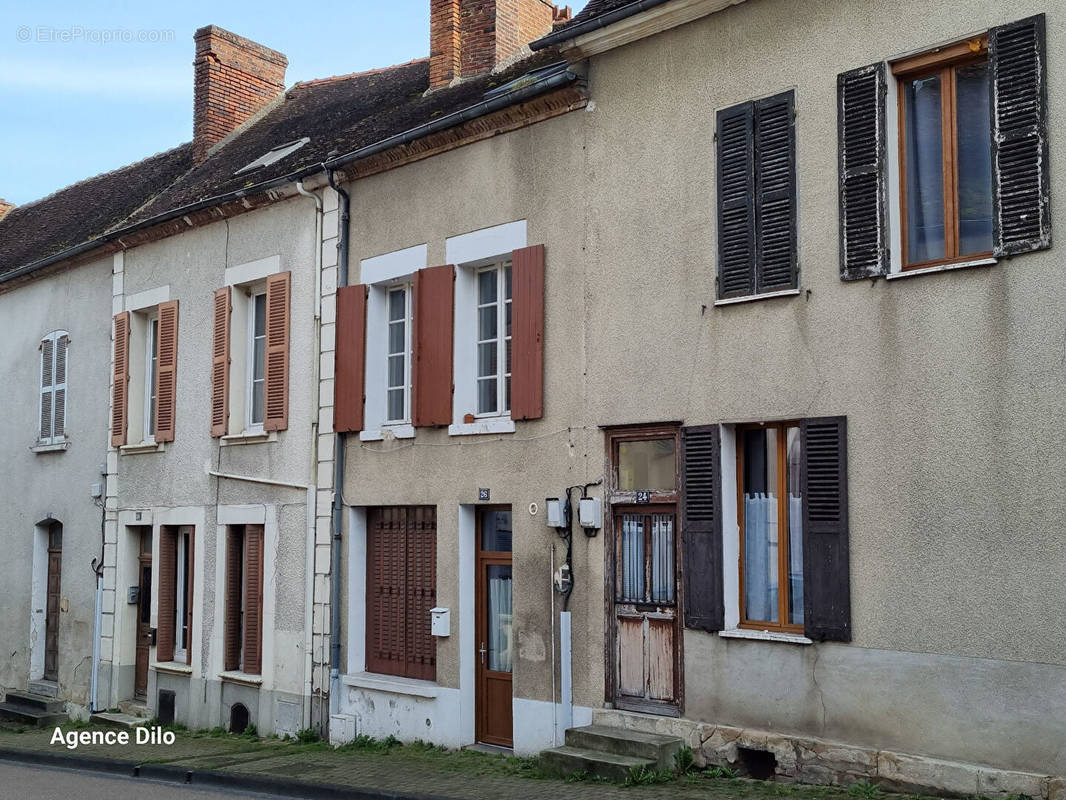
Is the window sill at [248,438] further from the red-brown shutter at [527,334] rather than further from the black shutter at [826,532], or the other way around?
the black shutter at [826,532]

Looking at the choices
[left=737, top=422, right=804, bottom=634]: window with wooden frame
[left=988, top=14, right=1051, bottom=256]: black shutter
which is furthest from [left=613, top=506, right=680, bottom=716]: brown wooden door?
[left=988, top=14, right=1051, bottom=256]: black shutter

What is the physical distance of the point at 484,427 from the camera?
11945mm

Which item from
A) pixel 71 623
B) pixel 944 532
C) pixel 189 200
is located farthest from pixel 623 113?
pixel 71 623

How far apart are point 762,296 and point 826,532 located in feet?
6.23

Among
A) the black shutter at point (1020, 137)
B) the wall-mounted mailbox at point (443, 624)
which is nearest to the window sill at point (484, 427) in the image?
the wall-mounted mailbox at point (443, 624)

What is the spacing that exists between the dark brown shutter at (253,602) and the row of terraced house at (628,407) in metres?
0.06

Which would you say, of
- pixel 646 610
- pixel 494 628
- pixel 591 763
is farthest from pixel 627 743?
pixel 494 628

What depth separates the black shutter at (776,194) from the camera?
948 cm

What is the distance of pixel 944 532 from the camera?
841 cm

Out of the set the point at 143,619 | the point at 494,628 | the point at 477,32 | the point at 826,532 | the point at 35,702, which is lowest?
the point at 35,702

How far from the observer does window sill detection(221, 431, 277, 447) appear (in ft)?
48.3

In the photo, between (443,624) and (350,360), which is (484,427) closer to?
(443,624)

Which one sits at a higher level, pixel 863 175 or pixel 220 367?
pixel 863 175

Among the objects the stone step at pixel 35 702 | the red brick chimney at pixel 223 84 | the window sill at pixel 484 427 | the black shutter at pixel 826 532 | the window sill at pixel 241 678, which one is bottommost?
the stone step at pixel 35 702
